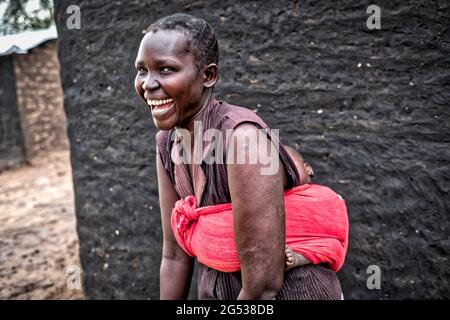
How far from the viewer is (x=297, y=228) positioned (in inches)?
54.9

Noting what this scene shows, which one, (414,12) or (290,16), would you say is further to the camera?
(290,16)

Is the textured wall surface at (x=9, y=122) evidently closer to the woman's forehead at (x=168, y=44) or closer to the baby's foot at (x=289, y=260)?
the woman's forehead at (x=168, y=44)

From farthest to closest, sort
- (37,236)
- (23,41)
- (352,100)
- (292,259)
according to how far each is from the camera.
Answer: (23,41)
(37,236)
(352,100)
(292,259)

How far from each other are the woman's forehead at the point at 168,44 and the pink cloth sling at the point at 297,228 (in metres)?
0.51

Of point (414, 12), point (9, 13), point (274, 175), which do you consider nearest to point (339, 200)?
point (274, 175)

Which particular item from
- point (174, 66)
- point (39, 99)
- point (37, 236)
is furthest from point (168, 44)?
point (39, 99)

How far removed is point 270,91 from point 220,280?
130cm

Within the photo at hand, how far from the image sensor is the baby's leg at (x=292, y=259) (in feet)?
4.42

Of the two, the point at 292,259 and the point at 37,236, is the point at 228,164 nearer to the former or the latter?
the point at 292,259

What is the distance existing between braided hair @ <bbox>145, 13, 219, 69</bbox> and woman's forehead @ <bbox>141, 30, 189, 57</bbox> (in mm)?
16

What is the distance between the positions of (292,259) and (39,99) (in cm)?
1014
